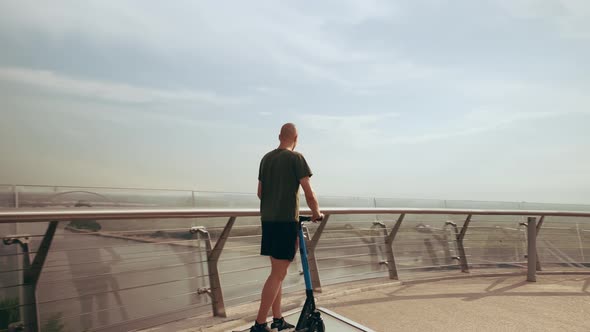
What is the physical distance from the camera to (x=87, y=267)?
3.57 metres

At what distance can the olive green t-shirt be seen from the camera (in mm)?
3387

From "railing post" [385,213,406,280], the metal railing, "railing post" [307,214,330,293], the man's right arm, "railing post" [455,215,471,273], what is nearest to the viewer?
the metal railing

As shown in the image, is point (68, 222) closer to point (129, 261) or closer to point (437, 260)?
point (129, 261)

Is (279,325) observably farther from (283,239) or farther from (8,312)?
(8,312)

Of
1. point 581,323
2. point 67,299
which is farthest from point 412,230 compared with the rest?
point 67,299

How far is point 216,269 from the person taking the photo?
432 cm

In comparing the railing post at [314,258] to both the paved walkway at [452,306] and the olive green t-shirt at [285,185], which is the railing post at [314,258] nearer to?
the paved walkway at [452,306]

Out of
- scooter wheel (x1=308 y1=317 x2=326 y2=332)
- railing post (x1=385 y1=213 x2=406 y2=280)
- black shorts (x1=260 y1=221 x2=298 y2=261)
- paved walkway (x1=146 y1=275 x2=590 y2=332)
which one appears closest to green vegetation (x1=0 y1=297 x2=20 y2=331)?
paved walkway (x1=146 y1=275 x2=590 y2=332)

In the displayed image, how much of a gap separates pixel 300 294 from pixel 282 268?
6.08 ft

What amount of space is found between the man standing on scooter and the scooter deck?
488 millimetres

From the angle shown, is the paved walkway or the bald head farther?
the paved walkway

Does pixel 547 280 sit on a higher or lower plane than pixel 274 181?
lower

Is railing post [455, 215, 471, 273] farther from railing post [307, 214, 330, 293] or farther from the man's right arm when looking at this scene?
the man's right arm

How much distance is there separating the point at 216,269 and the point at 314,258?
5.01ft
